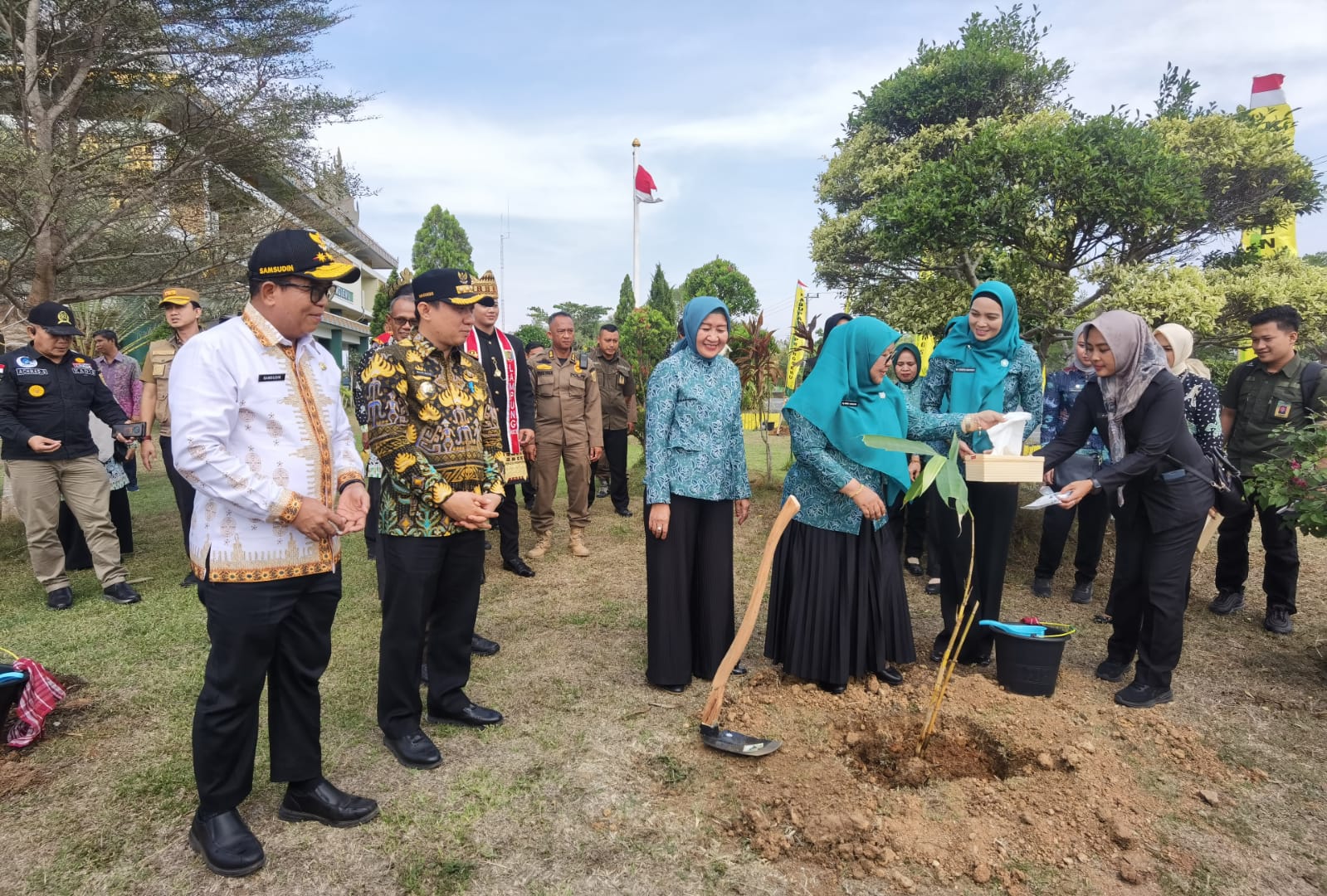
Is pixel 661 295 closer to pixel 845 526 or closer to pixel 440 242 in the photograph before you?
pixel 440 242

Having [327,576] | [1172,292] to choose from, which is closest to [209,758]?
[327,576]

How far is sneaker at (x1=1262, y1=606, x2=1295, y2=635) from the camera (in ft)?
14.9

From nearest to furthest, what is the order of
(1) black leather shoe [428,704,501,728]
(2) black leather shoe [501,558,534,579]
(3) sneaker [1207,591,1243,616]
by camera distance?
(1) black leather shoe [428,704,501,728], (3) sneaker [1207,591,1243,616], (2) black leather shoe [501,558,534,579]

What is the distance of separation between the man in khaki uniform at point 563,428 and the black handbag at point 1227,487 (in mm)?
4463

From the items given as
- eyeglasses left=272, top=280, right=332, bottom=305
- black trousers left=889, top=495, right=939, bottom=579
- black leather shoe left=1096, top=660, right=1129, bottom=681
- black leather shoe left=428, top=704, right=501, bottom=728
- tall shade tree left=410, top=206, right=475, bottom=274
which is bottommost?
black leather shoe left=428, top=704, right=501, bottom=728

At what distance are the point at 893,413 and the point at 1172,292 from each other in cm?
497

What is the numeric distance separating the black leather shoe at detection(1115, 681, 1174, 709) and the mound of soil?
0.27 ft

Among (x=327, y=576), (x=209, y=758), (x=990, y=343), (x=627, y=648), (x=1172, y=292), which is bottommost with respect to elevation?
(x=627, y=648)

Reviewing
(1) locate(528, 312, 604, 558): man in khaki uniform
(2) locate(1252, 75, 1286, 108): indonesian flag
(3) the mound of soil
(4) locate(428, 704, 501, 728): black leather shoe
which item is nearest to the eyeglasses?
(4) locate(428, 704, 501, 728): black leather shoe

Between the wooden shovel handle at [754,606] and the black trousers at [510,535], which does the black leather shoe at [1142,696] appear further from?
the black trousers at [510,535]

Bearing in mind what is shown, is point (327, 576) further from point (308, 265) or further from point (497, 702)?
point (497, 702)

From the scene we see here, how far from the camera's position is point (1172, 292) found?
6.66 metres

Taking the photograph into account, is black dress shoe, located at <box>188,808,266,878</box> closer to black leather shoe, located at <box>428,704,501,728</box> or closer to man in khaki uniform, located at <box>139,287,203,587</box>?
black leather shoe, located at <box>428,704,501,728</box>

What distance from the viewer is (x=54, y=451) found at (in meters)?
4.62
